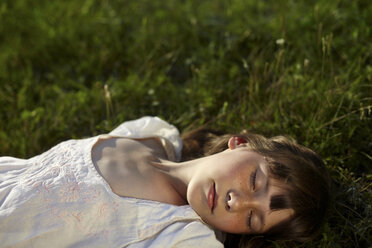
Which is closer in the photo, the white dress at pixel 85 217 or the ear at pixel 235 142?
the white dress at pixel 85 217

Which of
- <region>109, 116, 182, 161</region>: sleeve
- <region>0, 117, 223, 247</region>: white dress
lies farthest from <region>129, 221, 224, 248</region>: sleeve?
<region>109, 116, 182, 161</region>: sleeve

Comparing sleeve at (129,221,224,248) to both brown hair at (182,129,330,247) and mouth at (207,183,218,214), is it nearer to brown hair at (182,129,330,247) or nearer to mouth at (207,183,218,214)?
mouth at (207,183,218,214)

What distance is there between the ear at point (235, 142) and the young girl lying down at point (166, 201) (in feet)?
0.22

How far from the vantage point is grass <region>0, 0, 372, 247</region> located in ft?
9.52

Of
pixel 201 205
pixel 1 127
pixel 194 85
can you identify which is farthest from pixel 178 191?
pixel 1 127

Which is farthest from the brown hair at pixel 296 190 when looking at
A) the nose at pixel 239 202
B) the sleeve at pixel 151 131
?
the sleeve at pixel 151 131

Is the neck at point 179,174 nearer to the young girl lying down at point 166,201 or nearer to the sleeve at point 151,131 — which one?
the young girl lying down at point 166,201

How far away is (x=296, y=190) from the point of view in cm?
225

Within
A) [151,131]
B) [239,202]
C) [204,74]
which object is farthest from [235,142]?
[204,74]

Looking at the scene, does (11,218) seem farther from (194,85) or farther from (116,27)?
(116,27)

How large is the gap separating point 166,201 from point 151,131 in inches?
25.4

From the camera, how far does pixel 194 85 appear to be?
354cm

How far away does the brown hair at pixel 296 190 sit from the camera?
225cm

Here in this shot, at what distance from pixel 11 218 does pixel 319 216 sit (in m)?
1.57
